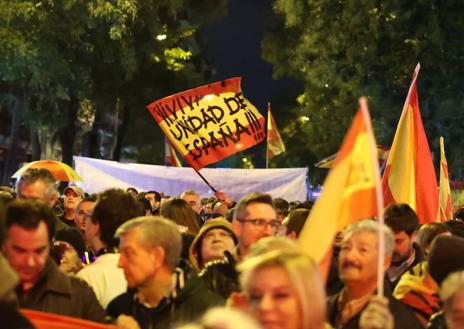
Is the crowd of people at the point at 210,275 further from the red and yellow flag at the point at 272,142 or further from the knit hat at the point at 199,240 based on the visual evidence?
the red and yellow flag at the point at 272,142

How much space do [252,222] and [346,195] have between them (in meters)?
1.81

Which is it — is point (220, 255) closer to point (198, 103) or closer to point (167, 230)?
point (167, 230)

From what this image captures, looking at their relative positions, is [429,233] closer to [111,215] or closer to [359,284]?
[359,284]

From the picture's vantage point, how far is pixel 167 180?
19344 mm

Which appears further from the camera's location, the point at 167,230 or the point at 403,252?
the point at 403,252

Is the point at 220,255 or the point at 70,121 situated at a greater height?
the point at 70,121

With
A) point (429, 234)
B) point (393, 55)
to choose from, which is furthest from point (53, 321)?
point (393, 55)

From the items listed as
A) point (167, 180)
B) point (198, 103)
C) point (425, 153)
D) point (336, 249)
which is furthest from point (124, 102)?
point (336, 249)

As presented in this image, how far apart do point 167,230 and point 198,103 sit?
8106 mm

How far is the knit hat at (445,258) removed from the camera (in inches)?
229

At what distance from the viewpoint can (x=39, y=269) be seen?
15.4ft

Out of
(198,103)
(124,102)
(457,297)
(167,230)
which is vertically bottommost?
(457,297)

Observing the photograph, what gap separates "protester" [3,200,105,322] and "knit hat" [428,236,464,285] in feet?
6.87

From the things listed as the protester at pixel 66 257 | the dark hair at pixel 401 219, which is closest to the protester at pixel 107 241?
the protester at pixel 66 257
